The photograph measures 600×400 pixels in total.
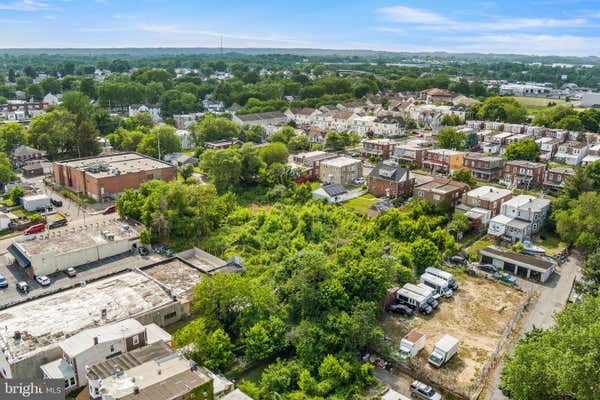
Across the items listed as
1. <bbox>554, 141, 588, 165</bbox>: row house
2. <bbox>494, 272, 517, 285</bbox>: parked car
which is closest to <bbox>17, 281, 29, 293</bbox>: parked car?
<bbox>494, 272, 517, 285</bbox>: parked car

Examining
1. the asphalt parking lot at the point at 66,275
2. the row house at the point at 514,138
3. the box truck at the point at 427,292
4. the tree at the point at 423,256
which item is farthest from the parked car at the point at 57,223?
the row house at the point at 514,138

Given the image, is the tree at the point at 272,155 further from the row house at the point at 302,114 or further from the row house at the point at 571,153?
the row house at the point at 571,153

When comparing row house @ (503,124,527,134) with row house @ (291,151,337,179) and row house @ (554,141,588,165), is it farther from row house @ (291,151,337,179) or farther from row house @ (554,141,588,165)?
row house @ (291,151,337,179)

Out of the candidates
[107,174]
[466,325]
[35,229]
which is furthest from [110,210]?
[466,325]

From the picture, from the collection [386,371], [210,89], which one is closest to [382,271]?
[386,371]

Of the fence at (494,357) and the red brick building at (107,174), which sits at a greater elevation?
the red brick building at (107,174)

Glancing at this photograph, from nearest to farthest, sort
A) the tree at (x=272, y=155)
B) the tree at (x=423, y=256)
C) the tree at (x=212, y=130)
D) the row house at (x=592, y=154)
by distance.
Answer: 1. the tree at (x=423, y=256)
2. the tree at (x=272, y=155)
3. the row house at (x=592, y=154)
4. the tree at (x=212, y=130)

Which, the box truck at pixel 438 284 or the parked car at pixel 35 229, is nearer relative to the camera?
the box truck at pixel 438 284

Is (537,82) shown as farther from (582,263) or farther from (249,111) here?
(582,263)
